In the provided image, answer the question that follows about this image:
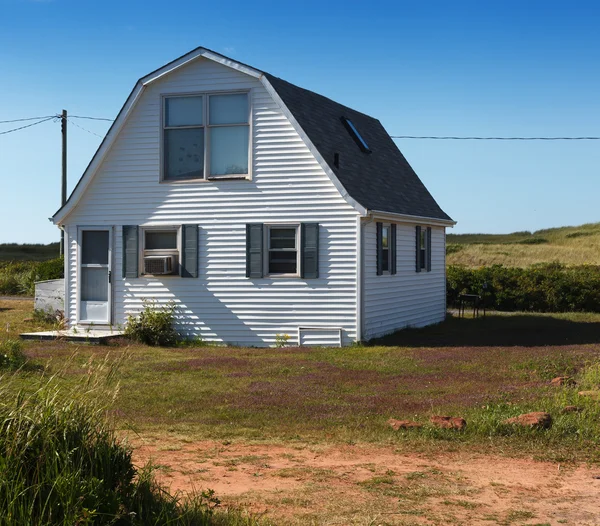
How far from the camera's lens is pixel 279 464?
8.39m

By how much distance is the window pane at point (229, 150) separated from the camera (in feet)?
62.5

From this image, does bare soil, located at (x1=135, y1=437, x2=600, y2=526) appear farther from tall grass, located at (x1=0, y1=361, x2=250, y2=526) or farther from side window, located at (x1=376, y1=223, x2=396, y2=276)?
side window, located at (x1=376, y1=223, x2=396, y2=276)

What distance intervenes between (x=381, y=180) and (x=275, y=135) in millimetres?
4479

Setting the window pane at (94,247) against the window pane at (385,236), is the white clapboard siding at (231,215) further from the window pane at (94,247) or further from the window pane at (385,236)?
the window pane at (385,236)

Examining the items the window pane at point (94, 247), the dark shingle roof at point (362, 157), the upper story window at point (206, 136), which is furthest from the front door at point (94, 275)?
the dark shingle roof at point (362, 157)

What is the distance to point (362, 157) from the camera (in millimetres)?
22188

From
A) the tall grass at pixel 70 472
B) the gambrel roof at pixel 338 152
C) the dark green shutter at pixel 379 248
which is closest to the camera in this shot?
the tall grass at pixel 70 472

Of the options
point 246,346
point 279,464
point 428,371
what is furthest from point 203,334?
point 279,464

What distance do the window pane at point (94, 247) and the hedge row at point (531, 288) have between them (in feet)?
47.0

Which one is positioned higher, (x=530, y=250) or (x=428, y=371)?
(x=530, y=250)

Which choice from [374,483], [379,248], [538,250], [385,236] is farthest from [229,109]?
[538,250]

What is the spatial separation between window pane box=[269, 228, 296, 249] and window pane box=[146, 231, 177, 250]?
8.04 ft

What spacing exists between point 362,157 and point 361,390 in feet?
34.9

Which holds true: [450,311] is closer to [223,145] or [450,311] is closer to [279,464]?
[223,145]
